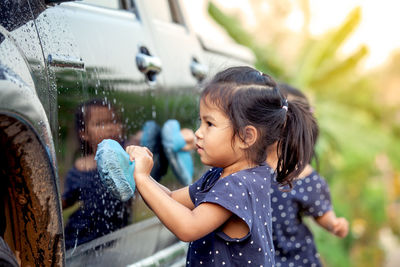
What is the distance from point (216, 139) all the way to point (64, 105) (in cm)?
47

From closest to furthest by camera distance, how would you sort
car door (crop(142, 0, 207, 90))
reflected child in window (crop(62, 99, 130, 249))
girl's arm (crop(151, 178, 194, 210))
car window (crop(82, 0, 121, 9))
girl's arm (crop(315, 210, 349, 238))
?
reflected child in window (crop(62, 99, 130, 249)) → girl's arm (crop(151, 178, 194, 210)) → car window (crop(82, 0, 121, 9)) → car door (crop(142, 0, 207, 90)) → girl's arm (crop(315, 210, 349, 238))

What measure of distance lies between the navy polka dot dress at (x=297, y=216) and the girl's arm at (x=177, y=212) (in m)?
0.94

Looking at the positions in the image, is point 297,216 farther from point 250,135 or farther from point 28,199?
point 28,199

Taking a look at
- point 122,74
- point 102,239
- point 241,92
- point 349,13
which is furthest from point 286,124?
point 349,13

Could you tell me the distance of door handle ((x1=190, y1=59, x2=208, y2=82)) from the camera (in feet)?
9.80

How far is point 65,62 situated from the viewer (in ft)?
5.56

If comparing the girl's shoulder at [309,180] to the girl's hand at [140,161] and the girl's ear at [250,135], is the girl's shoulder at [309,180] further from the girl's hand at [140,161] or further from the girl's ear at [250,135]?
the girl's hand at [140,161]

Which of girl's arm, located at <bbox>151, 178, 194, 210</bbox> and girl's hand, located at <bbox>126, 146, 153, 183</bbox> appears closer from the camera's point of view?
girl's hand, located at <bbox>126, 146, 153, 183</bbox>

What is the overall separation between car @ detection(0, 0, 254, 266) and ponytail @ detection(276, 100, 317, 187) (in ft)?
1.72

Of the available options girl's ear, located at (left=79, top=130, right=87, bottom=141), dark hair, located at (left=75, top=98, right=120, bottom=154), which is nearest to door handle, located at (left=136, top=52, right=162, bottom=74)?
dark hair, located at (left=75, top=98, right=120, bottom=154)

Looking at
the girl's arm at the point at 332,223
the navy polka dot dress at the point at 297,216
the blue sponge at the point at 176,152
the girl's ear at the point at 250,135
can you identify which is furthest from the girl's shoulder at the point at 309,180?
the girl's ear at the point at 250,135

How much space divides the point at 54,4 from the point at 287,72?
7703mm

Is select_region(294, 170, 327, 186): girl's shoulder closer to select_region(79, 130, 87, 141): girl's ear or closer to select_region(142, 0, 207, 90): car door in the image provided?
select_region(142, 0, 207, 90): car door

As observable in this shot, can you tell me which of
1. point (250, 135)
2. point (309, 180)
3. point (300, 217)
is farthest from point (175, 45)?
point (250, 135)
